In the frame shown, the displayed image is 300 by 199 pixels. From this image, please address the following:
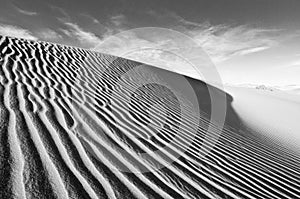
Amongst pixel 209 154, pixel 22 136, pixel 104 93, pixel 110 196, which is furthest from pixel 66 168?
pixel 104 93

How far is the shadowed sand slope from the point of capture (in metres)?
2.01

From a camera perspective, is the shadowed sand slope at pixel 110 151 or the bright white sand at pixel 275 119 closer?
the shadowed sand slope at pixel 110 151

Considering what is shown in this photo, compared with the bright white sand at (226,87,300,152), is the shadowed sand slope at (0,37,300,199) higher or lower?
lower

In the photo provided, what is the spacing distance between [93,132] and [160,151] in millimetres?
906

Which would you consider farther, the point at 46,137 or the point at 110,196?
the point at 46,137

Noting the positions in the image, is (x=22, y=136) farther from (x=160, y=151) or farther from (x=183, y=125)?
(x=183, y=125)

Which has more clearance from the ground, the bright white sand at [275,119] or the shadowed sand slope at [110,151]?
the bright white sand at [275,119]

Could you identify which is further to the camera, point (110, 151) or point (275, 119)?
point (275, 119)

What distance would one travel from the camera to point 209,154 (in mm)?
3469

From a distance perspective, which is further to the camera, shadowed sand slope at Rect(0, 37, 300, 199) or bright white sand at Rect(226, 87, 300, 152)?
bright white sand at Rect(226, 87, 300, 152)

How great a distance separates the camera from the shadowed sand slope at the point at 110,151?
6.58 ft

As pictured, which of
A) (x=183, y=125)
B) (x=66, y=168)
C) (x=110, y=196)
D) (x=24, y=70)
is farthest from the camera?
(x=24, y=70)

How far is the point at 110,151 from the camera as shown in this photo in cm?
262

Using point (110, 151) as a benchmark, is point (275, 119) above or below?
above
